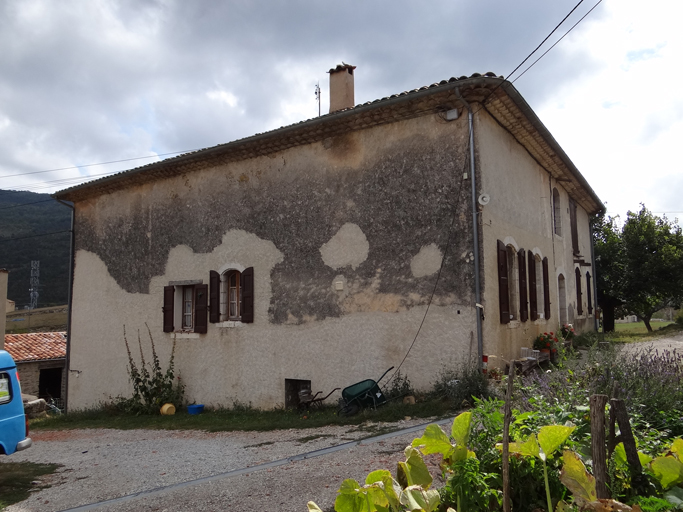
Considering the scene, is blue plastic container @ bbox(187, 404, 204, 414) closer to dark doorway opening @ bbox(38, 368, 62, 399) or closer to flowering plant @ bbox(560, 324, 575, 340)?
flowering plant @ bbox(560, 324, 575, 340)

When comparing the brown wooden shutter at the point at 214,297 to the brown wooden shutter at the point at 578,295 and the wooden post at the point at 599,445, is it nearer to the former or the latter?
the wooden post at the point at 599,445

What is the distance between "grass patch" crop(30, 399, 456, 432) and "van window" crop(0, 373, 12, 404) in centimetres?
356

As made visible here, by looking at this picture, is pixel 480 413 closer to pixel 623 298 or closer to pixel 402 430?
pixel 402 430

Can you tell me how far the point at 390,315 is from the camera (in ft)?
30.3

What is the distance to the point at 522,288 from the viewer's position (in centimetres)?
1058

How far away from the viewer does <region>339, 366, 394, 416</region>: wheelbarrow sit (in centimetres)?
857

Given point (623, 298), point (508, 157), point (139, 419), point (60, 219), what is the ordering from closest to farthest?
1. point (508, 157)
2. point (139, 419)
3. point (623, 298)
4. point (60, 219)

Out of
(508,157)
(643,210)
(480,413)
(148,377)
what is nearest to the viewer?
(480,413)

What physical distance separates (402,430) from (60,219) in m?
87.2

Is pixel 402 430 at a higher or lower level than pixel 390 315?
lower

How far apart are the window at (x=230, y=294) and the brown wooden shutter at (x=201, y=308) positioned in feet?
0.56

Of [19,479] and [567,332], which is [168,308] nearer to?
[19,479]

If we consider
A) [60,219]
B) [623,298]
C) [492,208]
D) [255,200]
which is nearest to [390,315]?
[492,208]

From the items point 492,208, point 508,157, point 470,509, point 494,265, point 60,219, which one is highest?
point 60,219
